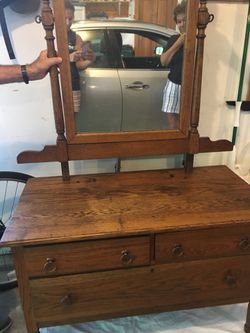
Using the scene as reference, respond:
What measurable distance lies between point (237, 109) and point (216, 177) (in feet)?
1.55

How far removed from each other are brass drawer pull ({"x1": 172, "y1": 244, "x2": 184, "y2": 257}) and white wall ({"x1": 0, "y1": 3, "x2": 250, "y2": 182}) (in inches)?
27.1

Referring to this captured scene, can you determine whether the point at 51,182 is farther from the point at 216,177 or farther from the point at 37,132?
the point at 216,177

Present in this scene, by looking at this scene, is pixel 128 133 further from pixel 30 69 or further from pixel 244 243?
pixel 244 243

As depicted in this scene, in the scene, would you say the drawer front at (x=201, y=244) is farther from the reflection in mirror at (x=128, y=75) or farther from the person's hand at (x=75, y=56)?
the person's hand at (x=75, y=56)

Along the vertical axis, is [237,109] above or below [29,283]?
above

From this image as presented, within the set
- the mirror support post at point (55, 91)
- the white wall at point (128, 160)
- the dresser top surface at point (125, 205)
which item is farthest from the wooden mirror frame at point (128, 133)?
the white wall at point (128, 160)

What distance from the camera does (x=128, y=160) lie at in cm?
167

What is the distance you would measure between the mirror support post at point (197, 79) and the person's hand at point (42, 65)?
0.55m

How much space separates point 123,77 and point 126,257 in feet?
2.42

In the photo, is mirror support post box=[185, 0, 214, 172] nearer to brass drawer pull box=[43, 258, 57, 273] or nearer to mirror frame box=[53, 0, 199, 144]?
mirror frame box=[53, 0, 199, 144]

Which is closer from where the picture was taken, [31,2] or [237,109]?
[31,2]

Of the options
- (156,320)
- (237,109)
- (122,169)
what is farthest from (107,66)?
(156,320)

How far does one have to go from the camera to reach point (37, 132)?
1535mm

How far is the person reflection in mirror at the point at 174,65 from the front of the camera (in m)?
1.18
